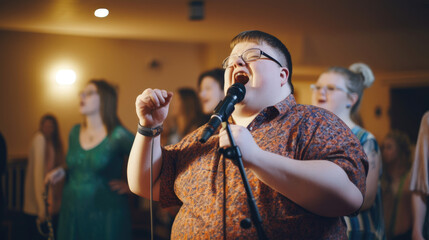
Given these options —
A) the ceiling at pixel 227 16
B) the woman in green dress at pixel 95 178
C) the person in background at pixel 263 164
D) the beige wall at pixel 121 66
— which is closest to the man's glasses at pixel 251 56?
the person in background at pixel 263 164

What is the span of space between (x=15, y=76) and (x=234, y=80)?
4.34 meters

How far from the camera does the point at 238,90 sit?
1179 millimetres

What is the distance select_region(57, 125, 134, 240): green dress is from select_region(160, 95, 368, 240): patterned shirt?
1.37 metres

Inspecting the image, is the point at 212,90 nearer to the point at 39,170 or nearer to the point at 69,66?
the point at 39,170

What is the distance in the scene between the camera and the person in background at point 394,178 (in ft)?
10.1

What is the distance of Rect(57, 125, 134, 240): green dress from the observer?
2557 mm

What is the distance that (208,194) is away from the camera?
1234 mm

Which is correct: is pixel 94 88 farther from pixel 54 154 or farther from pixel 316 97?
pixel 316 97

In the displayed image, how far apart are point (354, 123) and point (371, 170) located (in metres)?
0.33

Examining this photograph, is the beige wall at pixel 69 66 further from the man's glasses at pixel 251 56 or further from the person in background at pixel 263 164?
the man's glasses at pixel 251 56

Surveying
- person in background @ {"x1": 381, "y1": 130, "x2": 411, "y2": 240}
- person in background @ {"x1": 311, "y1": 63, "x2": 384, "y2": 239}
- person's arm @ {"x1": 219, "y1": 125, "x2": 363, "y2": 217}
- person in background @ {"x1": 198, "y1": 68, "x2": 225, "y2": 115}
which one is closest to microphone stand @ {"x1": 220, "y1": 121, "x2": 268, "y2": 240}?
person's arm @ {"x1": 219, "y1": 125, "x2": 363, "y2": 217}

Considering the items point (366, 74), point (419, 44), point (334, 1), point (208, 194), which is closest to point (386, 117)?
point (419, 44)

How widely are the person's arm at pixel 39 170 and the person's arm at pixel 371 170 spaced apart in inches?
83.7

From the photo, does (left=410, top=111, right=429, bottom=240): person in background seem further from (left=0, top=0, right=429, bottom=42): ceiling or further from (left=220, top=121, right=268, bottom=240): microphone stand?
(left=0, top=0, right=429, bottom=42): ceiling
